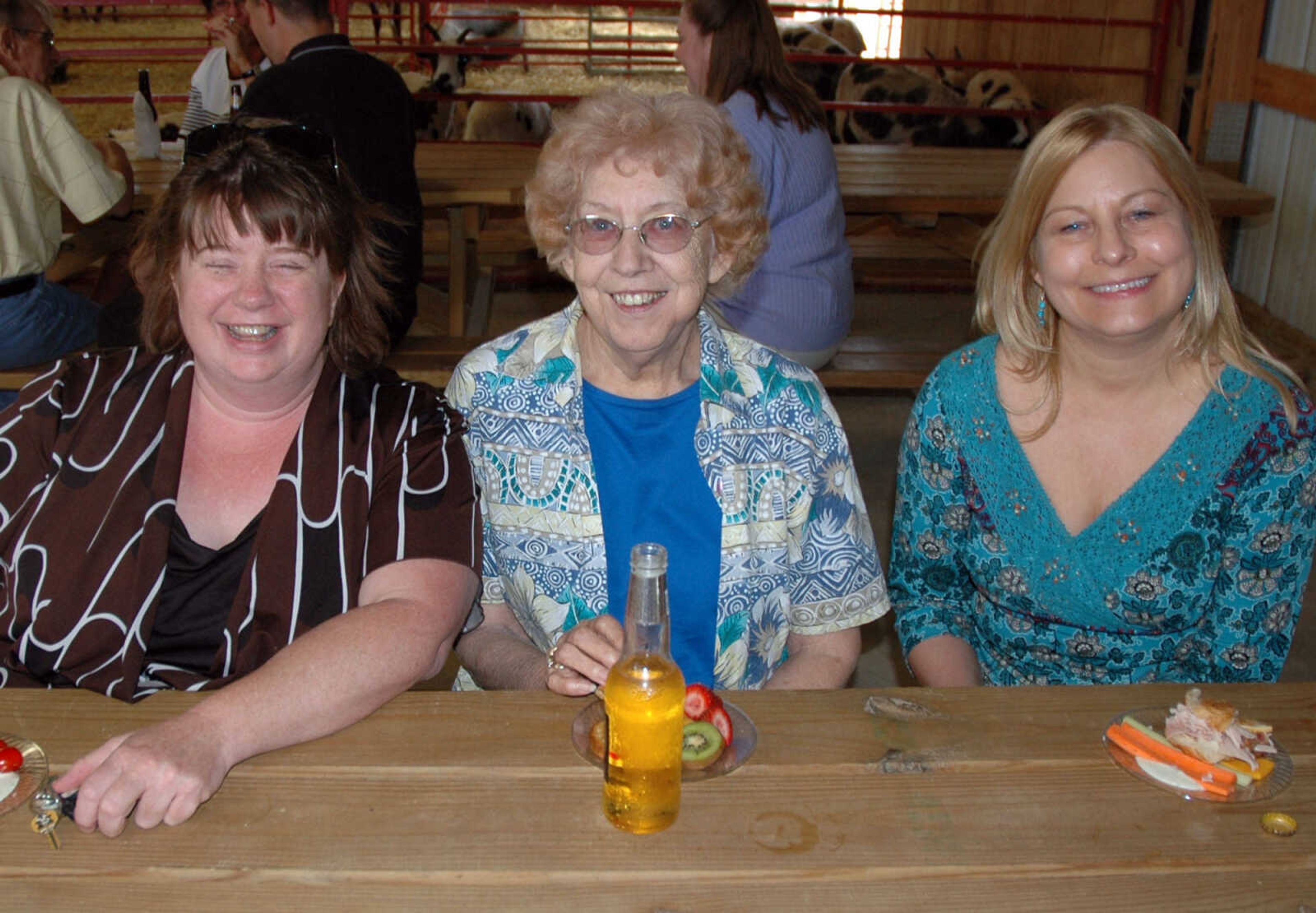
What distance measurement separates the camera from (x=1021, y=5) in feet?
32.1

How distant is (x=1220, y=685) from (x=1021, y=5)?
30.1 ft

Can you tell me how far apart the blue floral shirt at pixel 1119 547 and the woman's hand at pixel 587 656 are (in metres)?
0.74

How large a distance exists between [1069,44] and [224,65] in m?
5.99

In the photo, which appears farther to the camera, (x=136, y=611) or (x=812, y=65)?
(x=812, y=65)

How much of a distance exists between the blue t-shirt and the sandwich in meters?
0.71

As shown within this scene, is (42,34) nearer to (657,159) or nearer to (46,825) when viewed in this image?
(657,159)

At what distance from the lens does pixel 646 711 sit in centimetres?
130

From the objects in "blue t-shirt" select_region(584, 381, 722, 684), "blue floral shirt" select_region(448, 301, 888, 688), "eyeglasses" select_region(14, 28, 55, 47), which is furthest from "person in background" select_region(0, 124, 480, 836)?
"eyeglasses" select_region(14, 28, 55, 47)

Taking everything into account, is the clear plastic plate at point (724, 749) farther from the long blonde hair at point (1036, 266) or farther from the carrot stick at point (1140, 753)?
the long blonde hair at point (1036, 266)

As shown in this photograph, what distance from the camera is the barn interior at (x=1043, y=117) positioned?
528 cm

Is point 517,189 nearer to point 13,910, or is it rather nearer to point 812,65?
point 13,910

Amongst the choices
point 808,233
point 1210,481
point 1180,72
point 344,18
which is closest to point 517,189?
point 808,233

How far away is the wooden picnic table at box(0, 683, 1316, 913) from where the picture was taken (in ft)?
4.17

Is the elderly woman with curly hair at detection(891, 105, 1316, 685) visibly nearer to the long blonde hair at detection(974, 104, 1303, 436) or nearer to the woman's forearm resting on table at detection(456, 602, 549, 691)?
the long blonde hair at detection(974, 104, 1303, 436)
